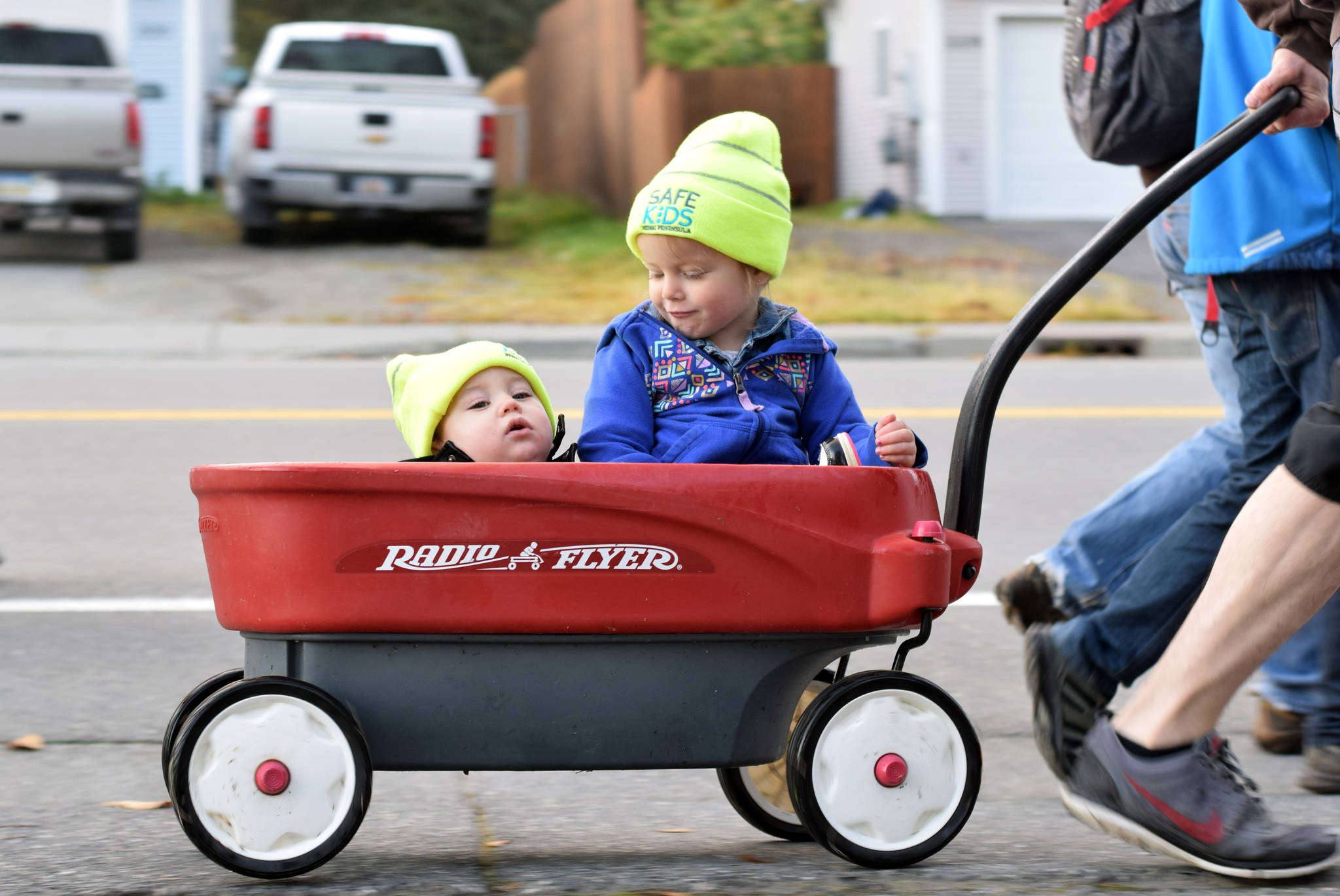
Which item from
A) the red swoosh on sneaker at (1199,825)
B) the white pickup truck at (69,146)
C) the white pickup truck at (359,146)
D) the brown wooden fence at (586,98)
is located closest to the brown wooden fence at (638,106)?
the brown wooden fence at (586,98)

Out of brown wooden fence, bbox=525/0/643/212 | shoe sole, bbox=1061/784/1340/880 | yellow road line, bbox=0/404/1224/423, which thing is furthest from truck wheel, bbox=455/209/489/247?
shoe sole, bbox=1061/784/1340/880

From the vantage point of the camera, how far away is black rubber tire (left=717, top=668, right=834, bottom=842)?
2664mm

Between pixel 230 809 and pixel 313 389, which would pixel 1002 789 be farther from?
pixel 313 389

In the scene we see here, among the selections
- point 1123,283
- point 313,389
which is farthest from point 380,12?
point 313,389

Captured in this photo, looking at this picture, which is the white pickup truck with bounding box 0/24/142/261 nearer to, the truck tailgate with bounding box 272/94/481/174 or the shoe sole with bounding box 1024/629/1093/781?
the truck tailgate with bounding box 272/94/481/174

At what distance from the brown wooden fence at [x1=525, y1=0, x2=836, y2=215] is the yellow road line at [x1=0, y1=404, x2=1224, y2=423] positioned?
1004 centimetres

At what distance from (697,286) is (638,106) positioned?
16666mm

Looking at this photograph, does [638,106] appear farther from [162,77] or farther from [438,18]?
[438,18]

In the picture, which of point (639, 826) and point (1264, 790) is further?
point (1264, 790)

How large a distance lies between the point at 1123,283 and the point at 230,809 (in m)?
11.2

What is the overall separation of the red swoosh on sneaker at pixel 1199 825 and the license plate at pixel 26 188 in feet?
40.4

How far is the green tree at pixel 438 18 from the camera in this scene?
30.5 meters

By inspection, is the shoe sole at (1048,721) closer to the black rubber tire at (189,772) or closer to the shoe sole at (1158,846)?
the shoe sole at (1158,846)

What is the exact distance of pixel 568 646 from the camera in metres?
2.34
